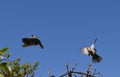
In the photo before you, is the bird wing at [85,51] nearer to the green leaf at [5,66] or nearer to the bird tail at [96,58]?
the bird tail at [96,58]

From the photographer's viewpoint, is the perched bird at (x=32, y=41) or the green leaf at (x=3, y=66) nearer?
the perched bird at (x=32, y=41)

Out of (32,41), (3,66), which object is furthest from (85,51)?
(3,66)

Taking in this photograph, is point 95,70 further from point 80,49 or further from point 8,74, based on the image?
point 8,74

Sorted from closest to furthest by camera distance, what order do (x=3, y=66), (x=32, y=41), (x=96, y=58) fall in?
(x=96, y=58) → (x=32, y=41) → (x=3, y=66)

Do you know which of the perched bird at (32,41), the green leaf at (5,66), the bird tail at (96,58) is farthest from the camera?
the green leaf at (5,66)

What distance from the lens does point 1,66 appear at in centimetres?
448

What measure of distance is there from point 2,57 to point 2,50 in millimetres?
246

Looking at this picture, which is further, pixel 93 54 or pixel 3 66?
pixel 3 66

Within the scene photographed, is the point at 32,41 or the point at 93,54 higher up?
the point at 32,41

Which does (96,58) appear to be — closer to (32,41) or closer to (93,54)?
(93,54)

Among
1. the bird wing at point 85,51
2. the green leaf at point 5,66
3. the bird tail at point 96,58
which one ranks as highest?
the green leaf at point 5,66

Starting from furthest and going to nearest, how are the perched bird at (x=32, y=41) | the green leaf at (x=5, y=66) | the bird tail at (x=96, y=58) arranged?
1. the green leaf at (x=5, y=66)
2. the perched bird at (x=32, y=41)
3. the bird tail at (x=96, y=58)

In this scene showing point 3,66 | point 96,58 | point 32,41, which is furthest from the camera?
point 3,66

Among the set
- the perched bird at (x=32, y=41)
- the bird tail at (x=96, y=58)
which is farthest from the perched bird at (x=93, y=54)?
the perched bird at (x=32, y=41)
